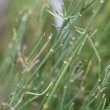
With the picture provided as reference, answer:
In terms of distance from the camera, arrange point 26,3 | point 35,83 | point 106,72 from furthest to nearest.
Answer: point 26,3 < point 35,83 < point 106,72

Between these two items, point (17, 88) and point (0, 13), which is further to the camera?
point (0, 13)

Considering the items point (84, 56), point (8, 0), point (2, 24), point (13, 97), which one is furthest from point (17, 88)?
point (8, 0)

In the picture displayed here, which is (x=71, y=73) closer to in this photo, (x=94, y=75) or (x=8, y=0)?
(x=94, y=75)

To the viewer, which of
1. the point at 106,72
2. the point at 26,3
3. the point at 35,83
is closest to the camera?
the point at 106,72

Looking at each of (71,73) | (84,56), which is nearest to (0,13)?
(84,56)

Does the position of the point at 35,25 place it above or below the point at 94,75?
above

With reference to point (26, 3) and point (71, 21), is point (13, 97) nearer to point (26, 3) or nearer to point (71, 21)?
point (71, 21)

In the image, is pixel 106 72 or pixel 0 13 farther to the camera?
pixel 0 13

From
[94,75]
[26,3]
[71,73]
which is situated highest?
[26,3]

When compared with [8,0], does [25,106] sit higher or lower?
lower
